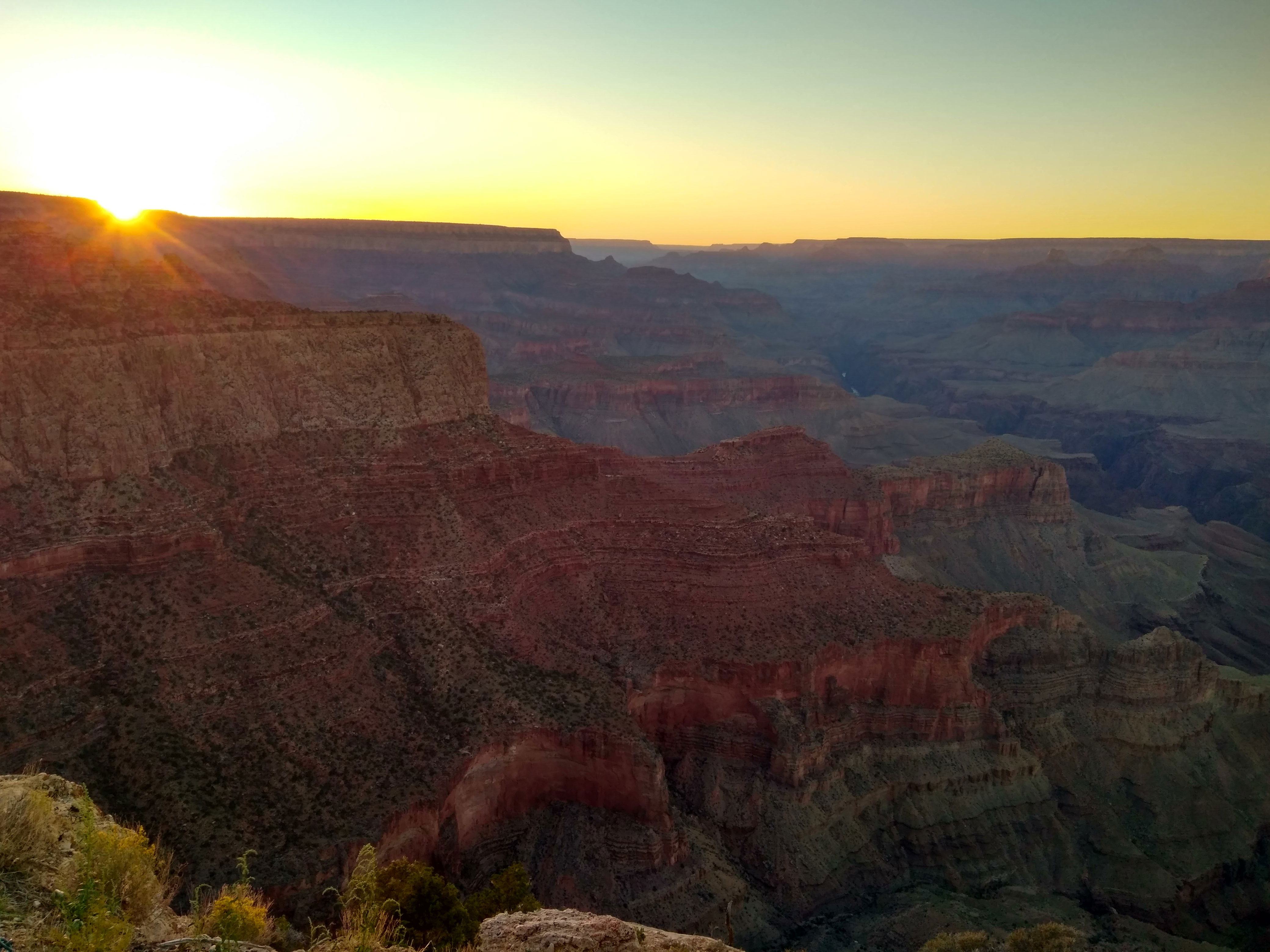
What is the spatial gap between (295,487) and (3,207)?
76294mm

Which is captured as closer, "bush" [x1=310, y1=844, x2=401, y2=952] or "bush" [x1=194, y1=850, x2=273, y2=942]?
"bush" [x1=310, y1=844, x2=401, y2=952]

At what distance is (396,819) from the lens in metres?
30.4

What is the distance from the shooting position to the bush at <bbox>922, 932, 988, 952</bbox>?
102ft

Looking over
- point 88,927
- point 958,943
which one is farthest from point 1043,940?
point 88,927

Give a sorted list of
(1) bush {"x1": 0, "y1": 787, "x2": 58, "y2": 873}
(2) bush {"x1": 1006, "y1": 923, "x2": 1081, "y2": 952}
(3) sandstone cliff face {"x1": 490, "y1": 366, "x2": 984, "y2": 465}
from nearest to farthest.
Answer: (1) bush {"x1": 0, "y1": 787, "x2": 58, "y2": 873} → (2) bush {"x1": 1006, "y1": 923, "x2": 1081, "y2": 952} → (3) sandstone cliff face {"x1": 490, "y1": 366, "x2": 984, "y2": 465}

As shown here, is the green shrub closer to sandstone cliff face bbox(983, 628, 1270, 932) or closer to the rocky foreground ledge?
the rocky foreground ledge

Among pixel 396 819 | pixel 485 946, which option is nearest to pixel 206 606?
pixel 396 819

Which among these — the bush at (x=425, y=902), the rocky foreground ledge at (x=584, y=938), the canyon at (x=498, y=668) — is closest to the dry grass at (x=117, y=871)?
the rocky foreground ledge at (x=584, y=938)

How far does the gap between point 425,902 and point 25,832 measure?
1634 centimetres

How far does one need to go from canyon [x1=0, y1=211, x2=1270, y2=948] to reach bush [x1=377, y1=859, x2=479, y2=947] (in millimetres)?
2998

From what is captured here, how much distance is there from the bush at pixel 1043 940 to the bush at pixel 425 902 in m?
18.5

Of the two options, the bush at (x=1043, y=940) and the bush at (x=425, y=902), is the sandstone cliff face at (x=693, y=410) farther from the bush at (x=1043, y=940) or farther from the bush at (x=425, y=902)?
the bush at (x=425, y=902)

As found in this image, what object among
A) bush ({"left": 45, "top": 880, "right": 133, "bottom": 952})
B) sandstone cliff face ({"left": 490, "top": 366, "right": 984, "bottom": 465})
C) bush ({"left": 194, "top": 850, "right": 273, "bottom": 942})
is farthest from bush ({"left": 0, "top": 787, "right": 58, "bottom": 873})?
sandstone cliff face ({"left": 490, "top": 366, "right": 984, "bottom": 465})

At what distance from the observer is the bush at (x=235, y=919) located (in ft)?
40.4
